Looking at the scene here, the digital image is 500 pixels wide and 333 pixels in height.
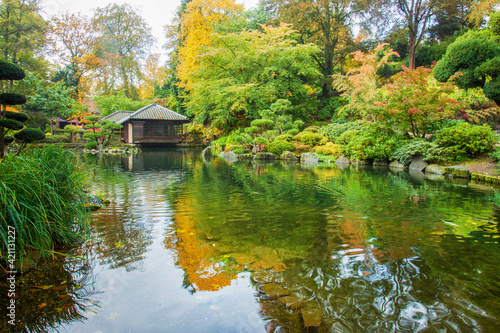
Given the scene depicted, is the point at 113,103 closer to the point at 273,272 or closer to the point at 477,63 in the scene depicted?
the point at 477,63

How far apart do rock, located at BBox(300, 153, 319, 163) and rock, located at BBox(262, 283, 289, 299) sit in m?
12.1

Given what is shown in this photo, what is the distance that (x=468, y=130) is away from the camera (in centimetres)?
918

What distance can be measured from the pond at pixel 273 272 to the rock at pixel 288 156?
980 centimetres

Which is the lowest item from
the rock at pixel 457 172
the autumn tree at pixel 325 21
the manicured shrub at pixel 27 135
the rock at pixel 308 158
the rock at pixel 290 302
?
the rock at pixel 290 302

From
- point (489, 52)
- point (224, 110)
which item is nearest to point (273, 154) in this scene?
point (224, 110)

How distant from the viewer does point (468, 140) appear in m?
9.23

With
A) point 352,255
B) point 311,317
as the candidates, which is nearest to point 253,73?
point 352,255

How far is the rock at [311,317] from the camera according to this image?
198 cm

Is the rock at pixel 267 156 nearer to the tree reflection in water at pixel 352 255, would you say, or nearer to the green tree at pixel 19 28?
the tree reflection in water at pixel 352 255

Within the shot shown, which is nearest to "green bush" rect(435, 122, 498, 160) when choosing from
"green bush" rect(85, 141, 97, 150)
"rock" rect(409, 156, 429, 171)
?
"rock" rect(409, 156, 429, 171)

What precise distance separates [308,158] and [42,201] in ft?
42.4

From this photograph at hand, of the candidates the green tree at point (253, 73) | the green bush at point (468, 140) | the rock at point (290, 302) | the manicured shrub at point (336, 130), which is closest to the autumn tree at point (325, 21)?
the green tree at point (253, 73)

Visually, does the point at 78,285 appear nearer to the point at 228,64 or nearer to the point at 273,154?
the point at 273,154

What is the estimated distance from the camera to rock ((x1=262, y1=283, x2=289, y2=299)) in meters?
2.36
